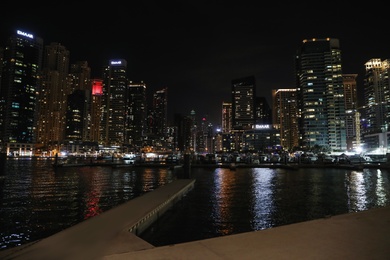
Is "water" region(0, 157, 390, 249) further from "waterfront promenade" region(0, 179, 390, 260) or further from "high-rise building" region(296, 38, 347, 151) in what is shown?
"high-rise building" region(296, 38, 347, 151)

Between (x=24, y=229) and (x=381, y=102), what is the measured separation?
715ft

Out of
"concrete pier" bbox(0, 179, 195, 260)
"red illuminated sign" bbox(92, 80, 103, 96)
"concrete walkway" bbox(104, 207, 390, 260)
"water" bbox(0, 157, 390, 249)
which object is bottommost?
"water" bbox(0, 157, 390, 249)

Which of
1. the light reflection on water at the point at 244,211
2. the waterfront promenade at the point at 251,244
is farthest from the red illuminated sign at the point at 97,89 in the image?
the waterfront promenade at the point at 251,244

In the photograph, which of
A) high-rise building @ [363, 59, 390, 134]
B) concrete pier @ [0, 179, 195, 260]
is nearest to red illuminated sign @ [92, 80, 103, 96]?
concrete pier @ [0, 179, 195, 260]

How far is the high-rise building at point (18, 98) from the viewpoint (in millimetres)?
180250

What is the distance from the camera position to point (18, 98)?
183m

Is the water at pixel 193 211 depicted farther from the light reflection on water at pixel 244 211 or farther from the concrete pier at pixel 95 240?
the concrete pier at pixel 95 240

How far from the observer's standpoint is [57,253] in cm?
717

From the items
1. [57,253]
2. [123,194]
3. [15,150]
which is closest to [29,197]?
[123,194]

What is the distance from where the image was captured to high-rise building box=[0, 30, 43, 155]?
18025 cm

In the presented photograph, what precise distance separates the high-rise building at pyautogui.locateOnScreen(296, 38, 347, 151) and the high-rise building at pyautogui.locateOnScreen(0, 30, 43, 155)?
186m

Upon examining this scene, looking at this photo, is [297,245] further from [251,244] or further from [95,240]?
[95,240]

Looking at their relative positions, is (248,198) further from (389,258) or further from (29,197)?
(29,197)

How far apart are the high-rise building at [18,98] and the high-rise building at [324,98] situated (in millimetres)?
185728
